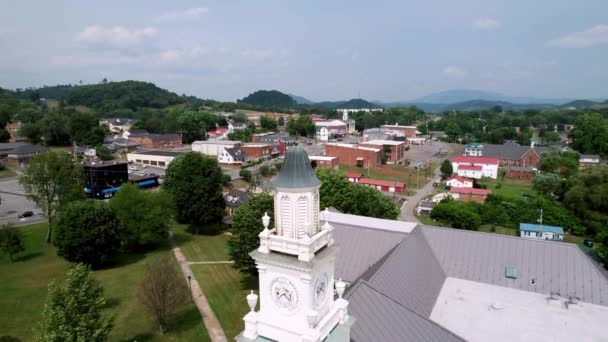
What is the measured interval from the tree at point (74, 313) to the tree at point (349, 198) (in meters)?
24.7

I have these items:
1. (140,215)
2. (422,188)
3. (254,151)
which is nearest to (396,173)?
(422,188)

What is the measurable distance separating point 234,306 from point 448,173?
63.3m

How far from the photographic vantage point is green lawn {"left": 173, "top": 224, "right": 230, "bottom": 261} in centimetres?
4068

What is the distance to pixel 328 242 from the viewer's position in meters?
13.5

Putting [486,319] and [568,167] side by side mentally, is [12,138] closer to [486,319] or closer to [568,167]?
[486,319]

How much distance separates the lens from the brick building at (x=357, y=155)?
9081 centimetres

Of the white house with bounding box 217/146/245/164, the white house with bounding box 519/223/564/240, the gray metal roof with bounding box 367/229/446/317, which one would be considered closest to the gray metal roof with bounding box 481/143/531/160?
the white house with bounding box 519/223/564/240

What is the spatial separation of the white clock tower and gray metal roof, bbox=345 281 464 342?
9.69ft

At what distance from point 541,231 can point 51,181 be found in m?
57.9

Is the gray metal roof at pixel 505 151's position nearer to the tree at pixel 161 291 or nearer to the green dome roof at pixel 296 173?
the tree at pixel 161 291

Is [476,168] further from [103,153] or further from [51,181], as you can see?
[103,153]

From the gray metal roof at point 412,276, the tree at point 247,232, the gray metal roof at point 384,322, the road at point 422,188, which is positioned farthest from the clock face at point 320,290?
the road at point 422,188

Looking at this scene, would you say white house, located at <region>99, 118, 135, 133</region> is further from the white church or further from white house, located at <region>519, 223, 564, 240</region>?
the white church

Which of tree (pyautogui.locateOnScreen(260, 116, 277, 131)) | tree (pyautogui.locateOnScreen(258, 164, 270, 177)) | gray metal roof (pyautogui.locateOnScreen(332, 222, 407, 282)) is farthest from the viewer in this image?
tree (pyautogui.locateOnScreen(260, 116, 277, 131))
